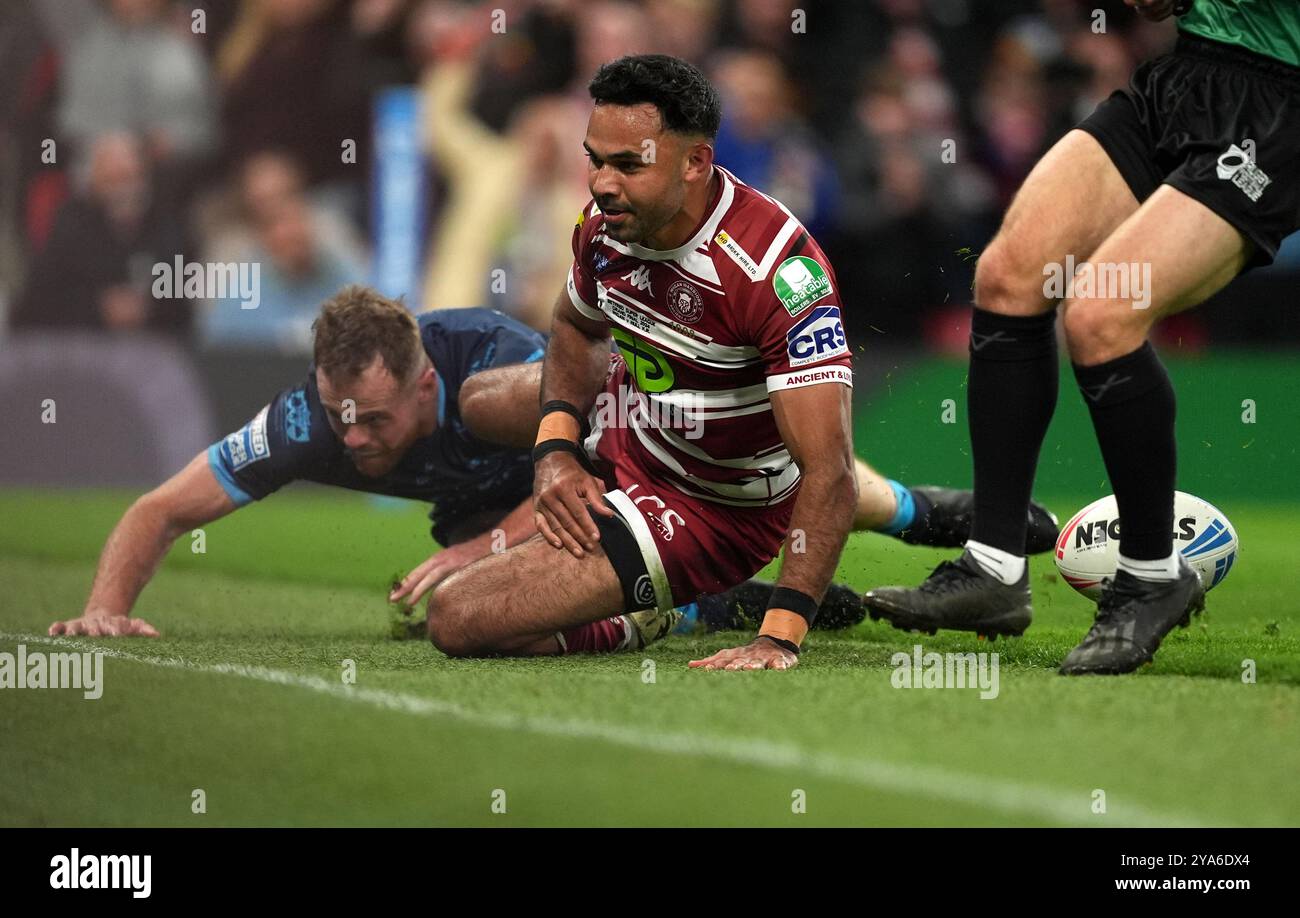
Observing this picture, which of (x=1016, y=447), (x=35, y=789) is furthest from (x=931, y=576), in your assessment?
(x=35, y=789)

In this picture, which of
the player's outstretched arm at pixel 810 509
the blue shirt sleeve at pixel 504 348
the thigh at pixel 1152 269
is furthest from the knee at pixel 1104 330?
the blue shirt sleeve at pixel 504 348

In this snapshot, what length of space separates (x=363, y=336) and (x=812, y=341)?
172 cm

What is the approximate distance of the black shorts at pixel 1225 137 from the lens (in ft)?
13.6

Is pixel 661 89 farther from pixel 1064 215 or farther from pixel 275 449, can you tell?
pixel 275 449

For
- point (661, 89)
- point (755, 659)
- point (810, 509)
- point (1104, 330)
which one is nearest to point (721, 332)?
point (810, 509)

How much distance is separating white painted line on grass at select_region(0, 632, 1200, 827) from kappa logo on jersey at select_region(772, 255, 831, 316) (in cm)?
129

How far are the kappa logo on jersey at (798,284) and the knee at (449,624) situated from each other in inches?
50.2

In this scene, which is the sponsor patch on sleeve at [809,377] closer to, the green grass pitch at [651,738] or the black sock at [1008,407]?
the black sock at [1008,407]

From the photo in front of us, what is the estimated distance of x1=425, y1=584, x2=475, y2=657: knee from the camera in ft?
16.3

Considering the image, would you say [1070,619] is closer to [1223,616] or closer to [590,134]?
[1223,616]

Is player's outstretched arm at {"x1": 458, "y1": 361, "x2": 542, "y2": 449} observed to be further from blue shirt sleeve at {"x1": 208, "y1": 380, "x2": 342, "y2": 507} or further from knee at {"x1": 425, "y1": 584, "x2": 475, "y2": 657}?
knee at {"x1": 425, "y1": 584, "x2": 475, "y2": 657}

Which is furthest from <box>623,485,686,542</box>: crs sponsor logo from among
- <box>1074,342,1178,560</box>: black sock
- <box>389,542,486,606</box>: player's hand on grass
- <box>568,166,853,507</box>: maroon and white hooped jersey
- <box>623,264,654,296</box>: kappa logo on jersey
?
<box>1074,342,1178,560</box>: black sock

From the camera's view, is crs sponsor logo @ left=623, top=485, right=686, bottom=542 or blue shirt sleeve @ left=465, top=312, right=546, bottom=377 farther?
blue shirt sleeve @ left=465, top=312, right=546, bottom=377

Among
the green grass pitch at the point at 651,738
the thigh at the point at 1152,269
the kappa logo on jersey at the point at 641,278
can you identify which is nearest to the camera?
the green grass pitch at the point at 651,738
